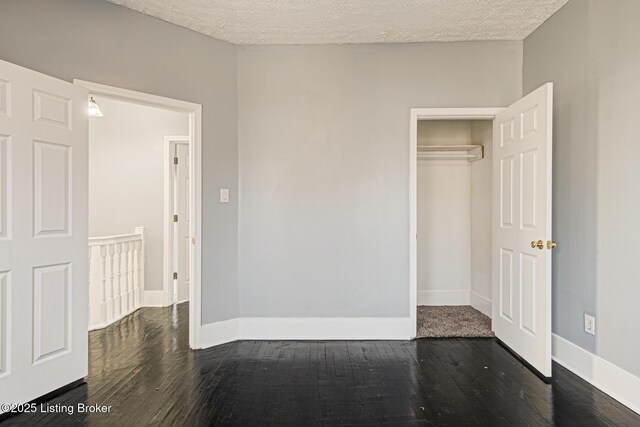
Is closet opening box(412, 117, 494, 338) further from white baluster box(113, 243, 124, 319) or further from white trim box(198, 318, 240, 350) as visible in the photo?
white baluster box(113, 243, 124, 319)

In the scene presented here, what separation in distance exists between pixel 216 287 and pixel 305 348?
3.11 ft

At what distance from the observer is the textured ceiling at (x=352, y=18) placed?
3.03 m

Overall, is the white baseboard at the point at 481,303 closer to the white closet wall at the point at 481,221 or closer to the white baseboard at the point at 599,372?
the white closet wall at the point at 481,221

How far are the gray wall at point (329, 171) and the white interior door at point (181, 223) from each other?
1789 mm

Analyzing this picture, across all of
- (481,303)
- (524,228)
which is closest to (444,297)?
(481,303)

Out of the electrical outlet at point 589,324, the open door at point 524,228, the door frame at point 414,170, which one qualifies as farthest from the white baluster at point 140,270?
the electrical outlet at point 589,324

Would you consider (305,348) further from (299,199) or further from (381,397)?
(299,199)

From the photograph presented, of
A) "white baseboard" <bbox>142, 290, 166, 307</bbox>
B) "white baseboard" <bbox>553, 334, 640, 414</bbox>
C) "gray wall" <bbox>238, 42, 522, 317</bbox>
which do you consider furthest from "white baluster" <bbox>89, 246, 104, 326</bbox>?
"white baseboard" <bbox>553, 334, 640, 414</bbox>

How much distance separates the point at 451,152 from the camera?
478 cm

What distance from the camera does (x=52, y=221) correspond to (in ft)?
8.46

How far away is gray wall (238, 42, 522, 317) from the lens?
12.3 ft

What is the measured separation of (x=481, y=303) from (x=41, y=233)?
164 inches

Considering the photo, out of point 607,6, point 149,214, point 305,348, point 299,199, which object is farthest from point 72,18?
point 607,6

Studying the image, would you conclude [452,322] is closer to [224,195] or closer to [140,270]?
[224,195]
